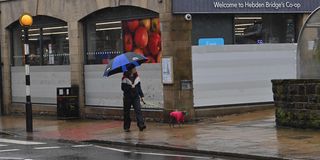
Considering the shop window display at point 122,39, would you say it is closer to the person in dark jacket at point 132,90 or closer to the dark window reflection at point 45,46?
the dark window reflection at point 45,46

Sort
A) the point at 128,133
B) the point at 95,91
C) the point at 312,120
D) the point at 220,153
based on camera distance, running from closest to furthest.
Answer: the point at 220,153 < the point at 312,120 < the point at 128,133 < the point at 95,91

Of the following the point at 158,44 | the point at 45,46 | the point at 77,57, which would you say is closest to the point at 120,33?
the point at 158,44

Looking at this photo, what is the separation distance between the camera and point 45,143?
1551cm

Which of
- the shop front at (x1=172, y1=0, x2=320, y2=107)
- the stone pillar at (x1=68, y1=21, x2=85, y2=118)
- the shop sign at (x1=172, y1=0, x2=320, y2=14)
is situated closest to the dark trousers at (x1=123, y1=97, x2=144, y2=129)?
the shop front at (x1=172, y1=0, x2=320, y2=107)

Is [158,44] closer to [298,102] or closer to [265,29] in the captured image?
[265,29]

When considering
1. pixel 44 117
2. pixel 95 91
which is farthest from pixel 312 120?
pixel 44 117

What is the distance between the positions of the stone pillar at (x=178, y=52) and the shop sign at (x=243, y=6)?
0.33 m

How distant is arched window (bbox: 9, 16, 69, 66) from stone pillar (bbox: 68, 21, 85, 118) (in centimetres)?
76

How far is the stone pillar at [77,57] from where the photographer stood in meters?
22.0

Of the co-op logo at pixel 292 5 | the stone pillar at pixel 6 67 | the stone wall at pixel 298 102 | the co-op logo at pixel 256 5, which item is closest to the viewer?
the stone wall at pixel 298 102

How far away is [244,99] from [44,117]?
826 cm

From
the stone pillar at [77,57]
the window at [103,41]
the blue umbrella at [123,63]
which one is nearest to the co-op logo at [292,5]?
the window at [103,41]

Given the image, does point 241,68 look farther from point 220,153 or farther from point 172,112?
point 220,153

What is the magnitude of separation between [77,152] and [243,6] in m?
8.65
